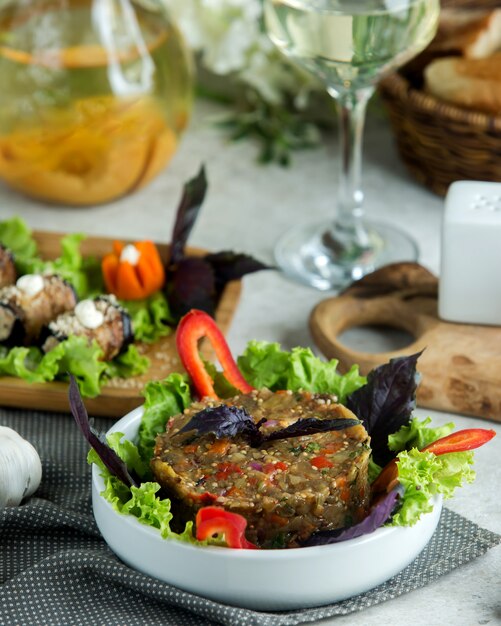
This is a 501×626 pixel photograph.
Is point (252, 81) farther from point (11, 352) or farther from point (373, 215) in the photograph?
point (11, 352)

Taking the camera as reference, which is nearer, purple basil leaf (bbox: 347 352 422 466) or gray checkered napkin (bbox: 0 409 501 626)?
gray checkered napkin (bbox: 0 409 501 626)

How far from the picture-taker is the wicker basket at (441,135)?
233cm

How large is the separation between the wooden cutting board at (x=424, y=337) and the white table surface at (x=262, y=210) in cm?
4

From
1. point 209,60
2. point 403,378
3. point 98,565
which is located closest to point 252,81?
point 209,60

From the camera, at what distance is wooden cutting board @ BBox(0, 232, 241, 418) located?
1833mm

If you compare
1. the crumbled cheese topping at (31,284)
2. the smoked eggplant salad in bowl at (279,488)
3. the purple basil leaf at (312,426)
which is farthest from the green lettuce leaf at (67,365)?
the purple basil leaf at (312,426)

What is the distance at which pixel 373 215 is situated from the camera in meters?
2.57

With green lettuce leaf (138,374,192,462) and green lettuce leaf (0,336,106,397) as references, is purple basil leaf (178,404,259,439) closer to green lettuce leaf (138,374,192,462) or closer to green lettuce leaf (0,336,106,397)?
green lettuce leaf (138,374,192,462)

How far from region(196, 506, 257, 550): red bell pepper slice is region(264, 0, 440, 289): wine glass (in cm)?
98

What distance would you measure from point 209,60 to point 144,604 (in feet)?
5.43

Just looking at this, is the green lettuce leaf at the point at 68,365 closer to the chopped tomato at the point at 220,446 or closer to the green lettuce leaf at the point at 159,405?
the green lettuce leaf at the point at 159,405

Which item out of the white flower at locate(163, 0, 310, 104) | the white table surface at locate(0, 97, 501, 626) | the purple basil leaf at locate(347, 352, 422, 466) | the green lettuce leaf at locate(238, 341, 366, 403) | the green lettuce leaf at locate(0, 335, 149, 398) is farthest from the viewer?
the white flower at locate(163, 0, 310, 104)

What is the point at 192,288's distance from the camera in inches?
81.2

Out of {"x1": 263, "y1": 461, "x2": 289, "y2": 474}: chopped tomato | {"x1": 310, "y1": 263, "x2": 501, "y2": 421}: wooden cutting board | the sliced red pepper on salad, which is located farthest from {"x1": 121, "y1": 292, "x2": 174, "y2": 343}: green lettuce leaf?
{"x1": 263, "y1": 461, "x2": 289, "y2": 474}: chopped tomato
